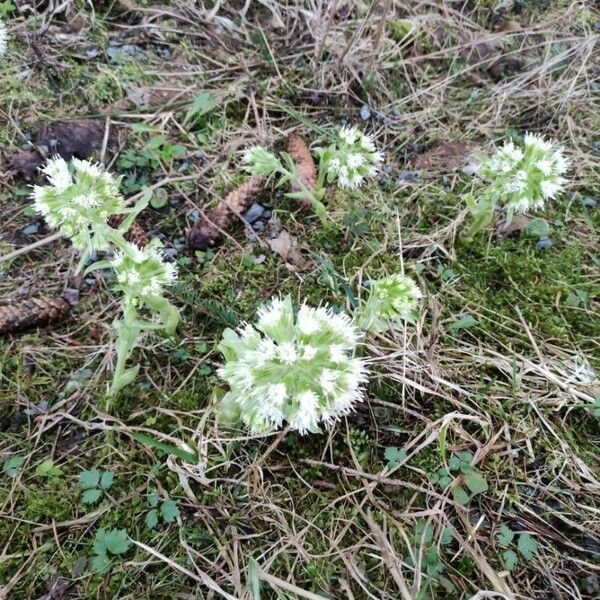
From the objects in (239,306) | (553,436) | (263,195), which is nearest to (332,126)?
(263,195)

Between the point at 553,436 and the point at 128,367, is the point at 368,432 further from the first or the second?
the point at 128,367

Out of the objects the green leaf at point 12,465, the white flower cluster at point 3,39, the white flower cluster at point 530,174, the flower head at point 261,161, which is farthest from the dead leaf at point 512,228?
the white flower cluster at point 3,39

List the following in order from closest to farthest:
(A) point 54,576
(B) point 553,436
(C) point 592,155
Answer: (A) point 54,576 < (B) point 553,436 < (C) point 592,155

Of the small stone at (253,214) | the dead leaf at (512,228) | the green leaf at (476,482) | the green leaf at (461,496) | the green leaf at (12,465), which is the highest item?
the dead leaf at (512,228)

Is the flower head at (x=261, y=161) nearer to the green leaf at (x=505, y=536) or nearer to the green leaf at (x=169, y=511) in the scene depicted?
the green leaf at (x=169, y=511)

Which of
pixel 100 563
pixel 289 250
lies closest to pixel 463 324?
pixel 289 250

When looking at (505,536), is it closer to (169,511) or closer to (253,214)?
(169,511)
